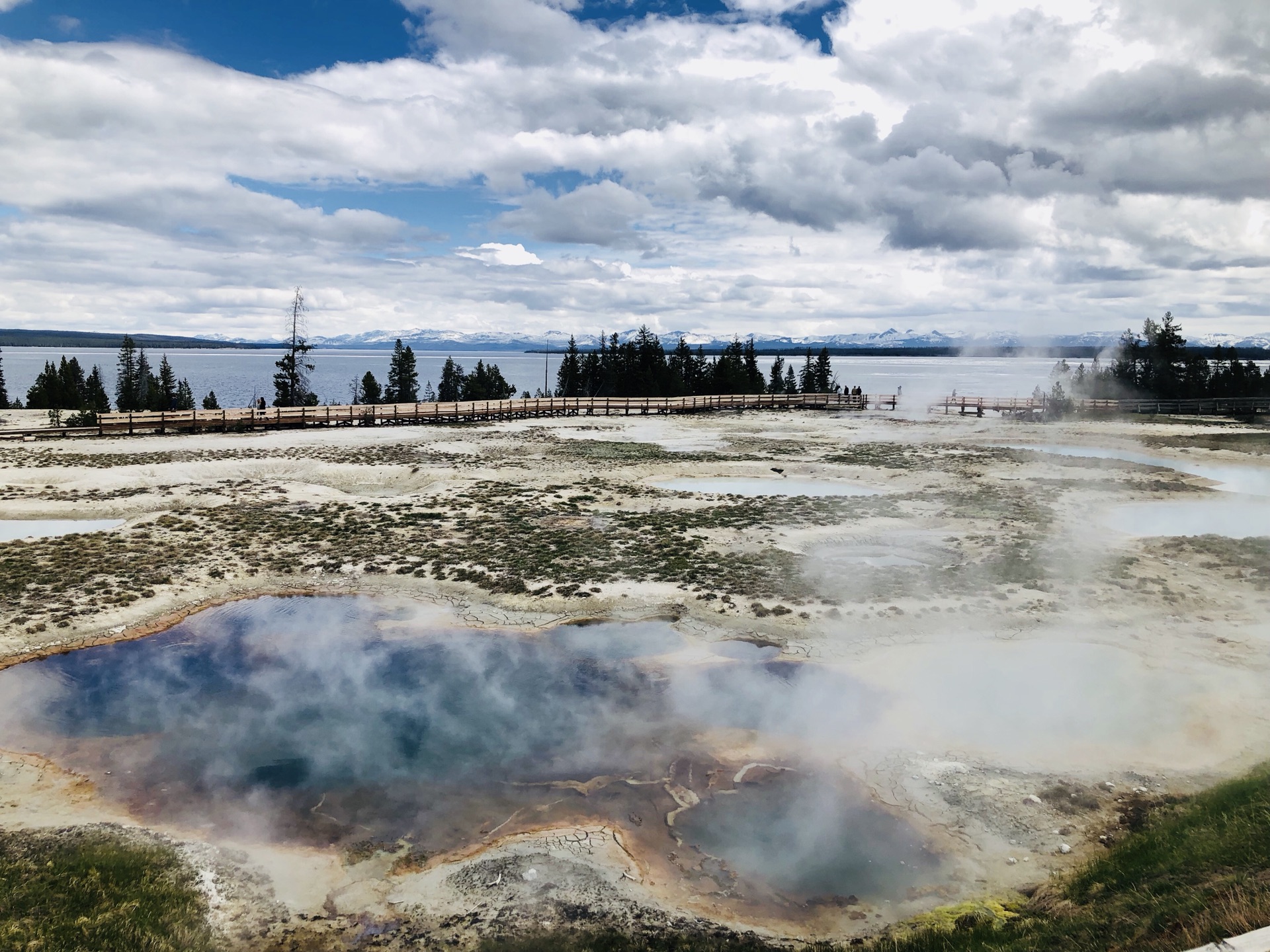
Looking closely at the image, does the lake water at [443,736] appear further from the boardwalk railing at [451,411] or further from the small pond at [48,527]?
the boardwalk railing at [451,411]

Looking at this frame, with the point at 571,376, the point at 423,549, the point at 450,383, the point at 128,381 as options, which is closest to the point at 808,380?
the point at 571,376

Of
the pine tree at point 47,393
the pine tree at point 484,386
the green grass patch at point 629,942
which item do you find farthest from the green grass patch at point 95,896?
the pine tree at point 484,386

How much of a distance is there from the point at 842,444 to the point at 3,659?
1513 inches

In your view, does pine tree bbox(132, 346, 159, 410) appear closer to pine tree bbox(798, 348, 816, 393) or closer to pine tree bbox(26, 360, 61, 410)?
pine tree bbox(26, 360, 61, 410)

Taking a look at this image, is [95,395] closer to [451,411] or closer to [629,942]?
[451,411]

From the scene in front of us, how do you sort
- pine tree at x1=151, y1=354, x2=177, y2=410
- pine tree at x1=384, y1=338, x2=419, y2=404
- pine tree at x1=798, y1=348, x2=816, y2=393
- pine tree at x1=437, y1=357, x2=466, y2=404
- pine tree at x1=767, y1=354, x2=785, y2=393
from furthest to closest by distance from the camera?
pine tree at x1=437, y1=357, x2=466, y2=404
pine tree at x1=798, y1=348, x2=816, y2=393
pine tree at x1=767, y1=354, x2=785, y2=393
pine tree at x1=384, y1=338, x2=419, y2=404
pine tree at x1=151, y1=354, x2=177, y2=410

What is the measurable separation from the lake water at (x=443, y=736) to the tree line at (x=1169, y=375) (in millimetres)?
70056

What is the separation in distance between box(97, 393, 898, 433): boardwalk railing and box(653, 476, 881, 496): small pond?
93.1 ft

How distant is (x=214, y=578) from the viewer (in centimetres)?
1691

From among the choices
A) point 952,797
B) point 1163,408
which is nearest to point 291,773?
point 952,797

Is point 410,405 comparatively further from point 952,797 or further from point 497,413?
point 952,797

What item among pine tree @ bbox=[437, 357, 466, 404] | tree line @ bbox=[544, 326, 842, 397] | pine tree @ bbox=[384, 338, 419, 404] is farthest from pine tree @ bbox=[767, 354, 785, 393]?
pine tree @ bbox=[384, 338, 419, 404]

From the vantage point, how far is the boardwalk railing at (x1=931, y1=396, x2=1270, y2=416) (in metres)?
62.3

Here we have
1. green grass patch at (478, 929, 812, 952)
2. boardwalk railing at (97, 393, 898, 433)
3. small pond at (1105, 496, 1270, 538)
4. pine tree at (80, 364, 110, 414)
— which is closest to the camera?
green grass patch at (478, 929, 812, 952)
